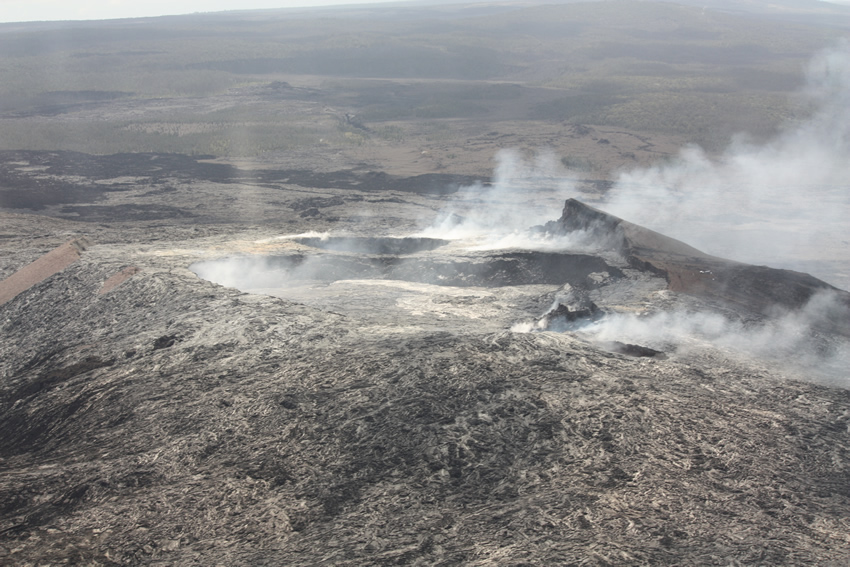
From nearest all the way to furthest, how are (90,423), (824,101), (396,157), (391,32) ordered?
(90,423)
(396,157)
(824,101)
(391,32)

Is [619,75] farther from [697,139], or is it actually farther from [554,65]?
[697,139]

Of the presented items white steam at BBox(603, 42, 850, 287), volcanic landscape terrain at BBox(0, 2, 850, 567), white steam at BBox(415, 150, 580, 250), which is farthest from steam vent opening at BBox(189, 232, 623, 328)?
white steam at BBox(603, 42, 850, 287)

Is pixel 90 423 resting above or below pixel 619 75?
below

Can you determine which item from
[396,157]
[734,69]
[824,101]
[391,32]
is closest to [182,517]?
[396,157]

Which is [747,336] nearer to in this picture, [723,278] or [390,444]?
[723,278]

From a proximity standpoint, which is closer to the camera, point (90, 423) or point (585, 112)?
point (90, 423)

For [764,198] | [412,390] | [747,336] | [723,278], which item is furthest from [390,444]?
[764,198]

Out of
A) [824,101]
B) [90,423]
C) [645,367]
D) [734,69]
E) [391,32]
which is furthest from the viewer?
[391,32]

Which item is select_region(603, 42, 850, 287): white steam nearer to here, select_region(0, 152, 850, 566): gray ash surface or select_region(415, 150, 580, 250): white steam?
select_region(415, 150, 580, 250): white steam
